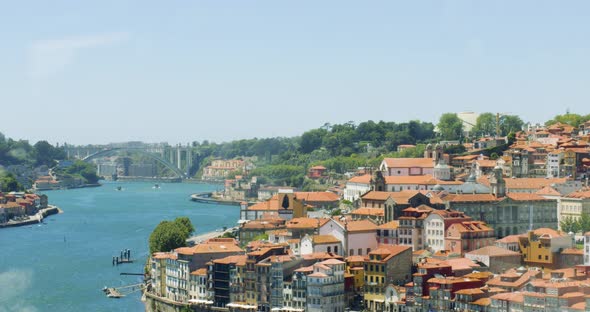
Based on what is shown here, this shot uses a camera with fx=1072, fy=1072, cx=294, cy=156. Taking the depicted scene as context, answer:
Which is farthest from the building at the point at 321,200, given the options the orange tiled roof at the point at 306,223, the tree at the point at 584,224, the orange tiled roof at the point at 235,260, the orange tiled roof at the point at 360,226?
the orange tiled roof at the point at 235,260

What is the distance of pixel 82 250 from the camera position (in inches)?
2120

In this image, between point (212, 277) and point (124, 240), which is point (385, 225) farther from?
point (124, 240)

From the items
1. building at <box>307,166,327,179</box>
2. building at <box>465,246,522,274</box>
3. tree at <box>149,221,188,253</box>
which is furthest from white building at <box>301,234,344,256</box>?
building at <box>307,166,327,179</box>

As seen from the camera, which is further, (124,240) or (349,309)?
(124,240)

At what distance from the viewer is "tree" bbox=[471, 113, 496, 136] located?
6869 cm

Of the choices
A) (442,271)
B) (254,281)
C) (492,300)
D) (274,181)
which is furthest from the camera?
(274,181)

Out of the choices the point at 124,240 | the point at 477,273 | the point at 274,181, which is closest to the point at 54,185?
the point at 274,181

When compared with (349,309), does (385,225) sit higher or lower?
higher

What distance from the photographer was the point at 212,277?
3478cm

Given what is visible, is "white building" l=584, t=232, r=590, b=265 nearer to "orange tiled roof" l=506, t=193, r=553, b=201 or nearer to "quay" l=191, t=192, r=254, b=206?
"orange tiled roof" l=506, t=193, r=553, b=201

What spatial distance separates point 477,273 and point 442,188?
34.1 feet

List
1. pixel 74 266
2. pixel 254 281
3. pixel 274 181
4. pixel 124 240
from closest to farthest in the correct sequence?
pixel 254 281, pixel 74 266, pixel 124 240, pixel 274 181

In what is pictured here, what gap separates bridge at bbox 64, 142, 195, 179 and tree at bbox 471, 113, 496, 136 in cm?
8411

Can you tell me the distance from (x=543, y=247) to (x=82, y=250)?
27470 millimetres
